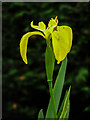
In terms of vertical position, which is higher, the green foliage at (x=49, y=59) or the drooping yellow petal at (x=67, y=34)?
the drooping yellow petal at (x=67, y=34)

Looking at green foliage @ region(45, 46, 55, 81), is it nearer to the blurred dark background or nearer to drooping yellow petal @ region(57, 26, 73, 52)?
drooping yellow petal @ region(57, 26, 73, 52)

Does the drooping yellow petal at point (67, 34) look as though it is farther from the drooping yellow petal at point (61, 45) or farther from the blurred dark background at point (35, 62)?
the blurred dark background at point (35, 62)

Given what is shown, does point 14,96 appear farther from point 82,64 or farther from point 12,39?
point 82,64

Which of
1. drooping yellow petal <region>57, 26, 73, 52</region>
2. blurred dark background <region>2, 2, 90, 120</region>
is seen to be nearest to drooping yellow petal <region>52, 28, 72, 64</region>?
drooping yellow petal <region>57, 26, 73, 52</region>

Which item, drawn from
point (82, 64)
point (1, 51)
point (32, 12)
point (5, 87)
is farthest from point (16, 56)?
point (82, 64)

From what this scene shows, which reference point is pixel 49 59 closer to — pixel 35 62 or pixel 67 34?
pixel 67 34

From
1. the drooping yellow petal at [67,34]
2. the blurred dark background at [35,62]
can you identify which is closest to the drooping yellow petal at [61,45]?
the drooping yellow petal at [67,34]

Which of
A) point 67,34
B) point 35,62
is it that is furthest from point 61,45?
point 35,62

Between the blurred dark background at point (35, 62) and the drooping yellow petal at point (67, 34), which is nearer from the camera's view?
the drooping yellow petal at point (67, 34)
